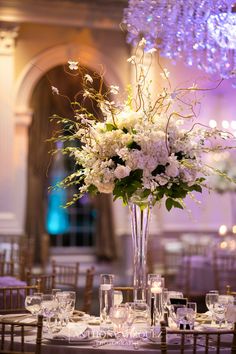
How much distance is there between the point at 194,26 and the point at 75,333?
4374mm

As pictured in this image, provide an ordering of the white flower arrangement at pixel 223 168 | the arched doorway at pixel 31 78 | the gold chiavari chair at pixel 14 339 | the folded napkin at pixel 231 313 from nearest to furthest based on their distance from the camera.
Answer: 1. the gold chiavari chair at pixel 14 339
2. the folded napkin at pixel 231 313
3. the arched doorway at pixel 31 78
4. the white flower arrangement at pixel 223 168

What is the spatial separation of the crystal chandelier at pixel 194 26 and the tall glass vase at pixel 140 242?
3174mm

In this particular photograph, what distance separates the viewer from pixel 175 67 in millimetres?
11961

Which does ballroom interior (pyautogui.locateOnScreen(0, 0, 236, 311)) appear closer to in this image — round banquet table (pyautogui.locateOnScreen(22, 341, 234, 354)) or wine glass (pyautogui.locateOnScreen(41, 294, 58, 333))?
wine glass (pyautogui.locateOnScreen(41, 294, 58, 333))

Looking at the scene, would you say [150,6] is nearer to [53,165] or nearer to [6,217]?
[6,217]

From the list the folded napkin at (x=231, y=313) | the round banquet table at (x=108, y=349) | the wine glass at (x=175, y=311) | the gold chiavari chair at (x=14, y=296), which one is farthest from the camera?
the gold chiavari chair at (x=14, y=296)

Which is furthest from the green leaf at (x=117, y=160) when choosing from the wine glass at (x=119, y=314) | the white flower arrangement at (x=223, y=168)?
the white flower arrangement at (x=223, y=168)

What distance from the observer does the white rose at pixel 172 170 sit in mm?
4039

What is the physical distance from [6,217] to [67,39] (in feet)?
9.54

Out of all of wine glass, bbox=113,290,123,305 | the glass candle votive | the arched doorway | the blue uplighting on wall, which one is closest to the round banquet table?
the glass candle votive

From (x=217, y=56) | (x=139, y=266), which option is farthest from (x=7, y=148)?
(x=139, y=266)

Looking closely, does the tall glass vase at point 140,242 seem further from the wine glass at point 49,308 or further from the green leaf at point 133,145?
the wine glass at point 49,308

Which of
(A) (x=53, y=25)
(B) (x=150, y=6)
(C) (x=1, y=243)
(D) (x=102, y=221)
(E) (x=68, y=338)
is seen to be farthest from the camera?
(D) (x=102, y=221)

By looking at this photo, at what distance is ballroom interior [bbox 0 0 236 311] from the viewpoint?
37.2 feet
